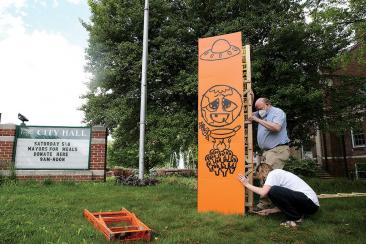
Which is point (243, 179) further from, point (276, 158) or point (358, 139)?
point (358, 139)

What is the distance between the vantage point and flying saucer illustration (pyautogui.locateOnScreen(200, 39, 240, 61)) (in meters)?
7.54

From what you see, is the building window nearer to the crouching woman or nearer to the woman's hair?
the woman's hair

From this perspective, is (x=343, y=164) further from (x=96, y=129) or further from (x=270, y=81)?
(x=96, y=129)

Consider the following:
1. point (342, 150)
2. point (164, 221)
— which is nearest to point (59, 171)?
point (164, 221)

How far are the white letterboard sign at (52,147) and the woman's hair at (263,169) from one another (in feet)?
22.5

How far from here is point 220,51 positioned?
7695 mm

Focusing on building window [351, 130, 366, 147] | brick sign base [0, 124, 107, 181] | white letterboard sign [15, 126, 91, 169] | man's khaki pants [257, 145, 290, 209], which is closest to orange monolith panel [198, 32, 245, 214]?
man's khaki pants [257, 145, 290, 209]

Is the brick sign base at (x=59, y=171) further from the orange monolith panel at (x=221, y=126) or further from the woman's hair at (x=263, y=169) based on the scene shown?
the woman's hair at (x=263, y=169)

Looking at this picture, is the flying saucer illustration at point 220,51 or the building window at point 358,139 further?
the building window at point 358,139

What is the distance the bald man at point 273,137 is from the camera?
682 cm

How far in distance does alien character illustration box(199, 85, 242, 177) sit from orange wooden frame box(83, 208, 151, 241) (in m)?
2.04

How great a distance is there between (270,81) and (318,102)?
205 centimetres

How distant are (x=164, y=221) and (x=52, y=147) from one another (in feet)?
23.6

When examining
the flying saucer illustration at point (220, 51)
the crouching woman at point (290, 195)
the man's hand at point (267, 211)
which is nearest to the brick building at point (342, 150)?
the flying saucer illustration at point (220, 51)
